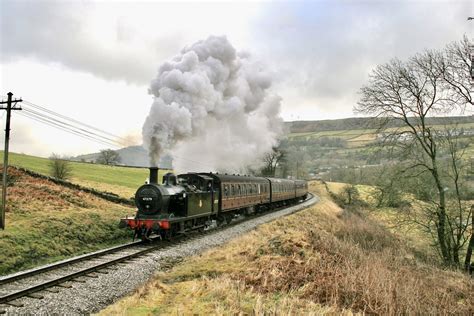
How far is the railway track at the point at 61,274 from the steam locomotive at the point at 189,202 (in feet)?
3.88

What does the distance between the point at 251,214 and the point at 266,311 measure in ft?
62.8

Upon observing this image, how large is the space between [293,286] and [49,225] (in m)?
10.6

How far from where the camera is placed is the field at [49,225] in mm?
12562

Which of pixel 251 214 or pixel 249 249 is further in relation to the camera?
pixel 251 214

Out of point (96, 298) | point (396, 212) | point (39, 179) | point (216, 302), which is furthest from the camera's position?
point (39, 179)

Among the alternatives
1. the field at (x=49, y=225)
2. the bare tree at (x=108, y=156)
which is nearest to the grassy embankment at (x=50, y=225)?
the field at (x=49, y=225)

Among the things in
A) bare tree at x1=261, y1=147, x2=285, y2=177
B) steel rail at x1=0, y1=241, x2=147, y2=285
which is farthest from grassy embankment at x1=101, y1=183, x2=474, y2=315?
bare tree at x1=261, y1=147, x2=285, y2=177

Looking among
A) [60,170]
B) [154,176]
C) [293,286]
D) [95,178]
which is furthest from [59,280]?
[95,178]

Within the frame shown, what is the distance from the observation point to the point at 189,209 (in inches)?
599

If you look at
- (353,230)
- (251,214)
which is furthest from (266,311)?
(251,214)

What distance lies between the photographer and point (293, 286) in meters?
8.14

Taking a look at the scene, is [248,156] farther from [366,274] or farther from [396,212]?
[366,274]

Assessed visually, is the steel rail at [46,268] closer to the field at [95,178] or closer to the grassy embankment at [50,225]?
the grassy embankment at [50,225]

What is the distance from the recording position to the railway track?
7922 mm
